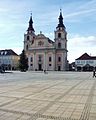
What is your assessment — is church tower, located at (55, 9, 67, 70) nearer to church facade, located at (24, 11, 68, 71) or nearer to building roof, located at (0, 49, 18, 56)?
church facade, located at (24, 11, 68, 71)

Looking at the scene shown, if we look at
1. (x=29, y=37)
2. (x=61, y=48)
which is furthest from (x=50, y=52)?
(x=29, y=37)

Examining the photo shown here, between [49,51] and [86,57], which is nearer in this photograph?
[49,51]

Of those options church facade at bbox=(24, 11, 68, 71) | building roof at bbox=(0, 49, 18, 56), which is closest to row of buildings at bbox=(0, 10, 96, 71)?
church facade at bbox=(24, 11, 68, 71)

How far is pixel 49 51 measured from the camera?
10269 centimetres

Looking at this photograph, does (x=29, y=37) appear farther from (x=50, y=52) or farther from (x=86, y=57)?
(x=86, y=57)

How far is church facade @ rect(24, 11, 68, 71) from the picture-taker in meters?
101

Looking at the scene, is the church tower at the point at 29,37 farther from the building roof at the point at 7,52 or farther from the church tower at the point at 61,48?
the building roof at the point at 7,52

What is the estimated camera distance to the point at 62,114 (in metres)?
7.19

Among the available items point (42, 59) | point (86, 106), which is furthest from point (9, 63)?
point (86, 106)

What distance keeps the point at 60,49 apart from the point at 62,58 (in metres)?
4.15

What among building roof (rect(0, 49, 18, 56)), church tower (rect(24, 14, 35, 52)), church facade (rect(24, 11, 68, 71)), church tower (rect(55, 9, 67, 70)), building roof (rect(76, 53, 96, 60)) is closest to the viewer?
church tower (rect(55, 9, 67, 70))

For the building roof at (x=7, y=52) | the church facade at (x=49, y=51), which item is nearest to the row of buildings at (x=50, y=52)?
the church facade at (x=49, y=51)

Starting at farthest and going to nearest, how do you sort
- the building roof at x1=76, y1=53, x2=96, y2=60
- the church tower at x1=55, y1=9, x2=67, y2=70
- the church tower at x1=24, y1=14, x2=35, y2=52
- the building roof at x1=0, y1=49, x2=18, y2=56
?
the building roof at x1=0, y1=49, x2=18, y2=56
the building roof at x1=76, y1=53, x2=96, y2=60
the church tower at x1=24, y1=14, x2=35, y2=52
the church tower at x1=55, y1=9, x2=67, y2=70

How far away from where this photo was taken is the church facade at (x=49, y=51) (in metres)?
101
